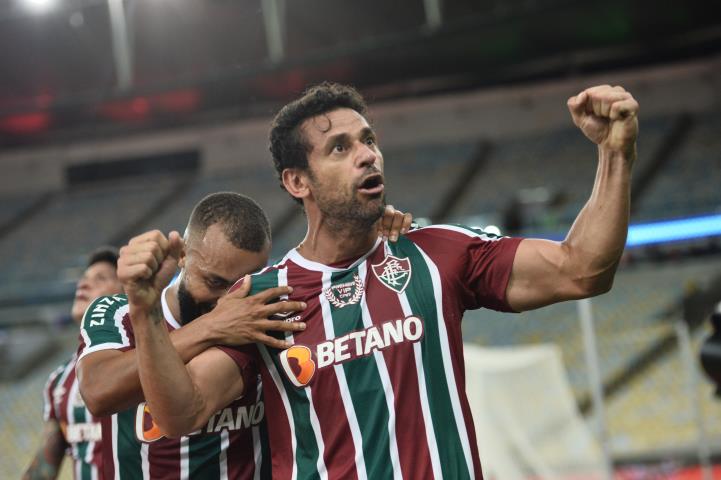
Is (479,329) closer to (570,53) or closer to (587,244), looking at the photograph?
(570,53)

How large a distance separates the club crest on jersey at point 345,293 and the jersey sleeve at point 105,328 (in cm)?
72

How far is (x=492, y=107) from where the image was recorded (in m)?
19.2

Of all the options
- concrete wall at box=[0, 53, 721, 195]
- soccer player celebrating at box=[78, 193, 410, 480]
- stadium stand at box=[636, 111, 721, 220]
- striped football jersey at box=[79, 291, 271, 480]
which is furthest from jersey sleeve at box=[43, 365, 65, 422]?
concrete wall at box=[0, 53, 721, 195]

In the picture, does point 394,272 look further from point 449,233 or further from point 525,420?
point 525,420

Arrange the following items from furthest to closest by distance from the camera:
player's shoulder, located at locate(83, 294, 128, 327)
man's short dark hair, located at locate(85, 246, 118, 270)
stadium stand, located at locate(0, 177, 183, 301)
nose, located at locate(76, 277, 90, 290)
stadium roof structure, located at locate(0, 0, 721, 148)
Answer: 1. stadium stand, located at locate(0, 177, 183, 301)
2. stadium roof structure, located at locate(0, 0, 721, 148)
3. man's short dark hair, located at locate(85, 246, 118, 270)
4. nose, located at locate(76, 277, 90, 290)
5. player's shoulder, located at locate(83, 294, 128, 327)

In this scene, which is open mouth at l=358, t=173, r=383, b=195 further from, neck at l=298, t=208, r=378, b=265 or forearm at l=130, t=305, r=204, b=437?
forearm at l=130, t=305, r=204, b=437

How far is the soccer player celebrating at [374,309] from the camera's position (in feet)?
7.52

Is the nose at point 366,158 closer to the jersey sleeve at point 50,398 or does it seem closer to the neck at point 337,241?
the neck at point 337,241

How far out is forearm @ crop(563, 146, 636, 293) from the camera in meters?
2.23

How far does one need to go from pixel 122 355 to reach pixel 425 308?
907 millimetres

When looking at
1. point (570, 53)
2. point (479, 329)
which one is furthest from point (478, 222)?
point (570, 53)

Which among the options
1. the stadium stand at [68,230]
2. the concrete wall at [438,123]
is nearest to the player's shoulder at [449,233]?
the stadium stand at [68,230]

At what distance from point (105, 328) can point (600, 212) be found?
163cm

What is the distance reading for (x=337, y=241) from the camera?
8.69 feet
